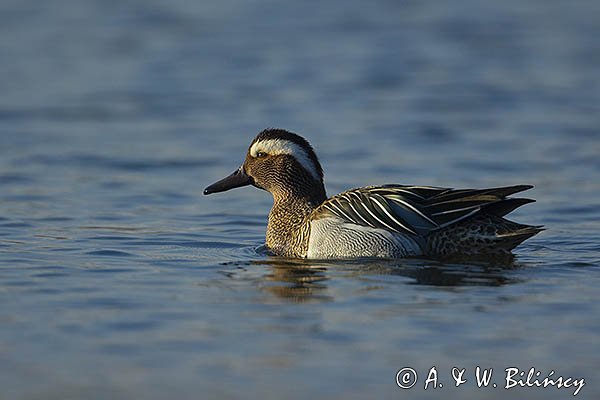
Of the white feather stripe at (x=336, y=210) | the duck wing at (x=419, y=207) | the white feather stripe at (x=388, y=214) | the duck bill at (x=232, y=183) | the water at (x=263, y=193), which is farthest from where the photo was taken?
the duck bill at (x=232, y=183)

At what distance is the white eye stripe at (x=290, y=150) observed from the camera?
10.5 m

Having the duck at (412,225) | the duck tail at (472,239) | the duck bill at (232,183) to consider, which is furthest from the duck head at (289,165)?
the duck tail at (472,239)

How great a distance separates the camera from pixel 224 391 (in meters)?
6.45

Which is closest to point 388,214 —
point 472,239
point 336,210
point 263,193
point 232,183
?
point 336,210

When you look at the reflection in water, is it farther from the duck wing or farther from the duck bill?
the duck bill

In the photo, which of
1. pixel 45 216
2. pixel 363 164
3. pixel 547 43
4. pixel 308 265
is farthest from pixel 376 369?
pixel 547 43

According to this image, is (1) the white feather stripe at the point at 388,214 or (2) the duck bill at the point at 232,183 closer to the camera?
(1) the white feather stripe at the point at 388,214

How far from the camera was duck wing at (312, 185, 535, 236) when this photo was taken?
31.2ft

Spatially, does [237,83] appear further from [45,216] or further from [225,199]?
[45,216]

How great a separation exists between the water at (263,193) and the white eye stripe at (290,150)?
832 millimetres

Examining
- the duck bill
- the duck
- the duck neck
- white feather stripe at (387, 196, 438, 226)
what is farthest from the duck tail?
the duck bill

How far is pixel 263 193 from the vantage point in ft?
42.7

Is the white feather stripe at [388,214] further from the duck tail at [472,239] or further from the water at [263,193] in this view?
the water at [263,193]

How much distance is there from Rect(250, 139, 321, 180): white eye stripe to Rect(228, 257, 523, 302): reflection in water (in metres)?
0.96
